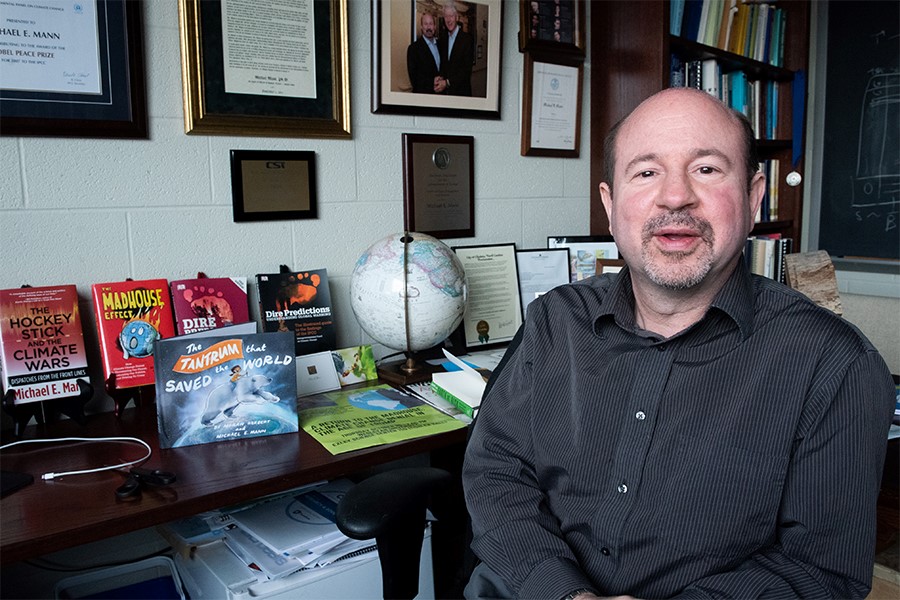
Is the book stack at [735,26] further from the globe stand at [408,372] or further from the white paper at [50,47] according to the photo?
the white paper at [50,47]

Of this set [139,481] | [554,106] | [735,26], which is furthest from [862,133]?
[139,481]

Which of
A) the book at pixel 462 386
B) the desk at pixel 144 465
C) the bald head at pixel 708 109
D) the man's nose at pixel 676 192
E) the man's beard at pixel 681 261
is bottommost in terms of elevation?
the desk at pixel 144 465

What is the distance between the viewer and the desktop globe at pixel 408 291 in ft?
5.02

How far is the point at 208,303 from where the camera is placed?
1539mm

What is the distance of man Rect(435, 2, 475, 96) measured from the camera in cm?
188

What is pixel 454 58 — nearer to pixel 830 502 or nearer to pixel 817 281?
pixel 817 281

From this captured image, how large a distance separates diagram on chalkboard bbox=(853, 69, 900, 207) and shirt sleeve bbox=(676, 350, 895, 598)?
2.05 m

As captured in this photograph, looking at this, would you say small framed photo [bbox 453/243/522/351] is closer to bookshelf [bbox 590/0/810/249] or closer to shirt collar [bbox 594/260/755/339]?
bookshelf [bbox 590/0/810/249]

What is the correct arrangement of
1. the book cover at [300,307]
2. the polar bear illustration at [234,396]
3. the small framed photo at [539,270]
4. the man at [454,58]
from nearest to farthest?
the polar bear illustration at [234,396] < the book cover at [300,307] < the man at [454,58] < the small framed photo at [539,270]

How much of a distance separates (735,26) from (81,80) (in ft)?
7.01

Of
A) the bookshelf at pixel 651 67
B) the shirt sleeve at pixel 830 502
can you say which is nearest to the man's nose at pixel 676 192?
the shirt sleeve at pixel 830 502

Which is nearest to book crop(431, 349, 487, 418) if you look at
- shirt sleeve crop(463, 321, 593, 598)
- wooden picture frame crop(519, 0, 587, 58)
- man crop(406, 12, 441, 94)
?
shirt sleeve crop(463, 321, 593, 598)

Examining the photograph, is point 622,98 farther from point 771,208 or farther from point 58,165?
point 58,165

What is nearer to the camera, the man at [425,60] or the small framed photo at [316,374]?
the small framed photo at [316,374]
